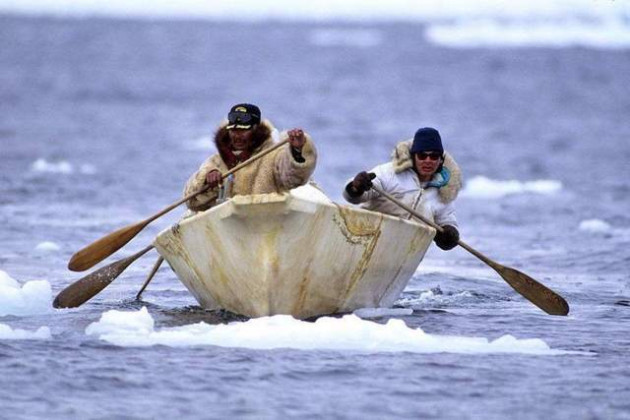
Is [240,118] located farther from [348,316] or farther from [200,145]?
[200,145]

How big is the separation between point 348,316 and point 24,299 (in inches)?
113

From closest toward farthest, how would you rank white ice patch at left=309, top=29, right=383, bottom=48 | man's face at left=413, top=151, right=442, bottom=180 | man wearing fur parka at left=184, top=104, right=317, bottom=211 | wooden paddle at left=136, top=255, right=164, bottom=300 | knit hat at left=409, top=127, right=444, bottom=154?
1. man wearing fur parka at left=184, top=104, right=317, bottom=211
2. knit hat at left=409, top=127, right=444, bottom=154
3. man's face at left=413, top=151, right=442, bottom=180
4. wooden paddle at left=136, top=255, right=164, bottom=300
5. white ice patch at left=309, top=29, right=383, bottom=48

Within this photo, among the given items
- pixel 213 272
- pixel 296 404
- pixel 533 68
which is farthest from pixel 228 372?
pixel 533 68

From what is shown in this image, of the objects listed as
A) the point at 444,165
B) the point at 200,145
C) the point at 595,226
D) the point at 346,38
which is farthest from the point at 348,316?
the point at 346,38

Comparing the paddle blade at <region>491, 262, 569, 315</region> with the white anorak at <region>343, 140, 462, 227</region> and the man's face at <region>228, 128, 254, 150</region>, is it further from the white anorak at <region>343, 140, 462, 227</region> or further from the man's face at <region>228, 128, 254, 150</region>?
the man's face at <region>228, 128, 254, 150</region>

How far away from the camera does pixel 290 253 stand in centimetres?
1218

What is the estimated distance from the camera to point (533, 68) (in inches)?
3157

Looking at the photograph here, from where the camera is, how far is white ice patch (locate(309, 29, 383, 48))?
12548 centimetres

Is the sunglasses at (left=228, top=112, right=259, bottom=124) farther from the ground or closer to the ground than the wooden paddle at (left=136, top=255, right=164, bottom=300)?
farther from the ground

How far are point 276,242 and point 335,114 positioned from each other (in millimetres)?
37109

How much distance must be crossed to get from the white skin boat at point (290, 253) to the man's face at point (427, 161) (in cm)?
55

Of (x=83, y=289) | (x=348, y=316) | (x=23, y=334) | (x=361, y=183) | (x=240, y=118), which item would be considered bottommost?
(x=23, y=334)

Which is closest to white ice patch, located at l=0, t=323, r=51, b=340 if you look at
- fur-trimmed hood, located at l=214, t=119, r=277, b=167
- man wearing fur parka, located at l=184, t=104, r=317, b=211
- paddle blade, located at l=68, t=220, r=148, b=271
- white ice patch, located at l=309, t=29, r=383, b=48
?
paddle blade, located at l=68, t=220, r=148, b=271

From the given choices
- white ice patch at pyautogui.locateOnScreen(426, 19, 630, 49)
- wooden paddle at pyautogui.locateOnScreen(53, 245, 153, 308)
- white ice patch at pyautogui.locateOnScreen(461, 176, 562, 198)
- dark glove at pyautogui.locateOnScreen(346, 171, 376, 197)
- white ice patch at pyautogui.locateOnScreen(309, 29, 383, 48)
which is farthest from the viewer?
white ice patch at pyautogui.locateOnScreen(309, 29, 383, 48)
